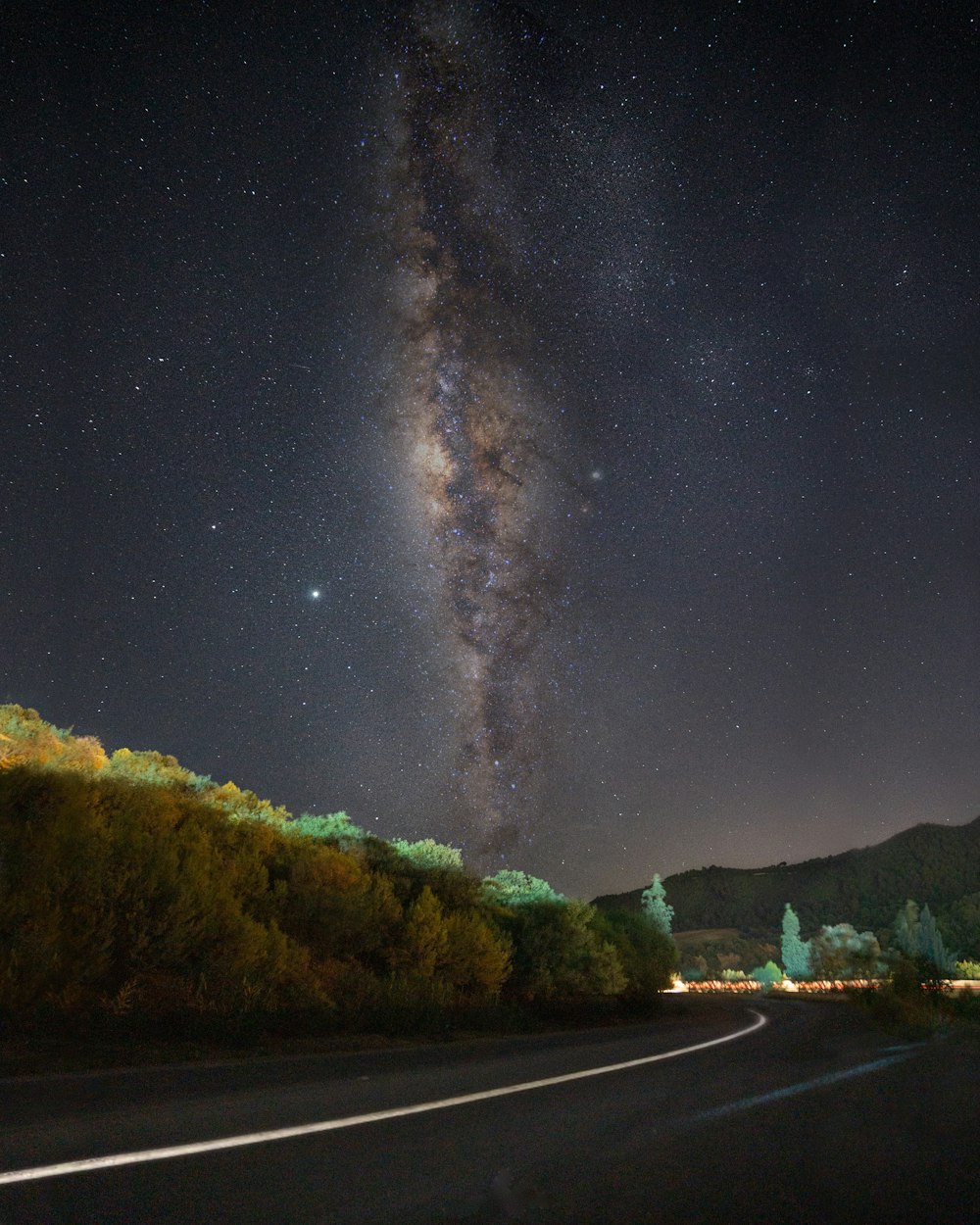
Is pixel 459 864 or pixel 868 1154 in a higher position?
pixel 459 864

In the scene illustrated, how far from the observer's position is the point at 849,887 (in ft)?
529

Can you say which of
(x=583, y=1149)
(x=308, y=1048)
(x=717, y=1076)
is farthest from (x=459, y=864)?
(x=583, y=1149)

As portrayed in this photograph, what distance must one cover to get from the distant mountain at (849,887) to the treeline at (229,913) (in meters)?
108

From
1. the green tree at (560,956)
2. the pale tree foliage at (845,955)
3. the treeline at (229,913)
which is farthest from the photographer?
the green tree at (560,956)

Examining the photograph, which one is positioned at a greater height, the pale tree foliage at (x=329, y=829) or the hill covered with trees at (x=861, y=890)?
the hill covered with trees at (x=861, y=890)

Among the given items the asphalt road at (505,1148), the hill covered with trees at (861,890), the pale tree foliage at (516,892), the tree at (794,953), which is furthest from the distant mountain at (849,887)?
the asphalt road at (505,1148)

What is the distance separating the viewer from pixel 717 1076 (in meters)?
8.86

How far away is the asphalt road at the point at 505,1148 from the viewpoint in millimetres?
3734

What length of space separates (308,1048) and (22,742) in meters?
13.3

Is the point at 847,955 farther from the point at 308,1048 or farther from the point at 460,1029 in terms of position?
the point at 308,1048

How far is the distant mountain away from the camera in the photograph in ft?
468

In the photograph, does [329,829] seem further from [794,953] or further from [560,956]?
[794,953]

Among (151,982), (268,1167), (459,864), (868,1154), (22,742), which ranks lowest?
(868,1154)

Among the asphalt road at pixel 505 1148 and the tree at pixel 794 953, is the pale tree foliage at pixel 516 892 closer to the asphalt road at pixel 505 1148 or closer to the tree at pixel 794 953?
the asphalt road at pixel 505 1148
